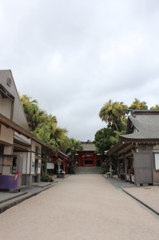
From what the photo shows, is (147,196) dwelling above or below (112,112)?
below

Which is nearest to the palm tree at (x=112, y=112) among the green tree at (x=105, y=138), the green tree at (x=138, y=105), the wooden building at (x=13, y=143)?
the green tree at (x=105, y=138)

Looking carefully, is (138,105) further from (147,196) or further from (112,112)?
(147,196)

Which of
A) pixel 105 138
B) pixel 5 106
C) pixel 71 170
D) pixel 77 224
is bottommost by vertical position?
pixel 71 170

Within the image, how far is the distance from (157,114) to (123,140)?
9159 millimetres

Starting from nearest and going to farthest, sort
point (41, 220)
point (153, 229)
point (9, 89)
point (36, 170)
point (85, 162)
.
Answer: point (153, 229)
point (41, 220)
point (9, 89)
point (36, 170)
point (85, 162)

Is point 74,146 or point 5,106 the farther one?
point 74,146

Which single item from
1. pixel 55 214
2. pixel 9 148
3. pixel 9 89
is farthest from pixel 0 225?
pixel 9 89

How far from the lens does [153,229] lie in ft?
15.3

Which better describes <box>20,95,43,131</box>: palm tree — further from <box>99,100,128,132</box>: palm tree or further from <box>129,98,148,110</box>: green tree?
<box>129,98,148,110</box>: green tree

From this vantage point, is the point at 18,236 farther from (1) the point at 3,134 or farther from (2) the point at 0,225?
(1) the point at 3,134

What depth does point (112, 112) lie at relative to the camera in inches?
1385

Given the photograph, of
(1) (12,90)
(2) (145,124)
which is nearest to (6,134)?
(1) (12,90)

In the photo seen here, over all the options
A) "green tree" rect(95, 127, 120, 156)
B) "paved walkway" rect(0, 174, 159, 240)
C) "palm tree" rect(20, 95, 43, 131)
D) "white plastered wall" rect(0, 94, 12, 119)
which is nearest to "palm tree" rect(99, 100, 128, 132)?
"green tree" rect(95, 127, 120, 156)

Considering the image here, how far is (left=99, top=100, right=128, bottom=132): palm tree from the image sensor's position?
35.1 meters
